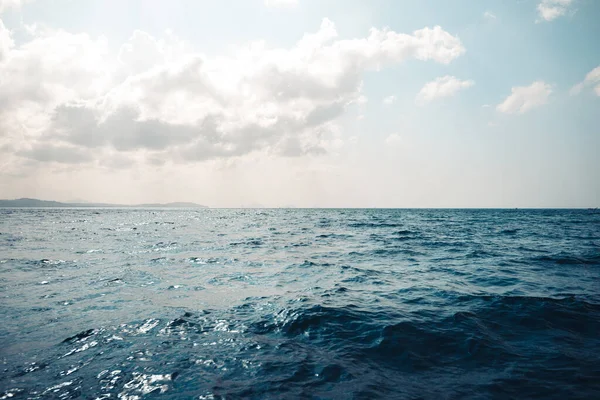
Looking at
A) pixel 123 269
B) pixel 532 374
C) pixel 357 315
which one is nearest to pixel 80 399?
pixel 357 315

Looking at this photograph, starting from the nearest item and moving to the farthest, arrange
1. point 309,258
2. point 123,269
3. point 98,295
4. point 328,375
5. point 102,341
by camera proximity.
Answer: point 328,375, point 102,341, point 98,295, point 123,269, point 309,258

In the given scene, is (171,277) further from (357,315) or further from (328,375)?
(328,375)

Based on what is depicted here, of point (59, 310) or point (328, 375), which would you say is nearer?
point (328, 375)

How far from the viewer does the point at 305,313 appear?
10805mm

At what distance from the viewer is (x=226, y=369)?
7105mm

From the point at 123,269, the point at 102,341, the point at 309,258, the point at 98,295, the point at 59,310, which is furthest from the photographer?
the point at 309,258

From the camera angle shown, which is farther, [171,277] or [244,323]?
[171,277]

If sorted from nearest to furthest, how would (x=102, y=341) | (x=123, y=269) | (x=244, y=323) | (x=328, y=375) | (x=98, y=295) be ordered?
(x=328, y=375), (x=102, y=341), (x=244, y=323), (x=98, y=295), (x=123, y=269)

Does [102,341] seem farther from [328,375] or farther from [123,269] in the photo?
[123,269]

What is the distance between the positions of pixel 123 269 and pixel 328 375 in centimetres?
1696

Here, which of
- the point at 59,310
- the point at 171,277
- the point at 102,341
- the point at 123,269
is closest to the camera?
the point at 102,341

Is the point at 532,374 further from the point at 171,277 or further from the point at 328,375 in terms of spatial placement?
the point at 171,277

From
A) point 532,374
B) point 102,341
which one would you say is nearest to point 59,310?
point 102,341

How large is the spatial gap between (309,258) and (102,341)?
53.5 feet
